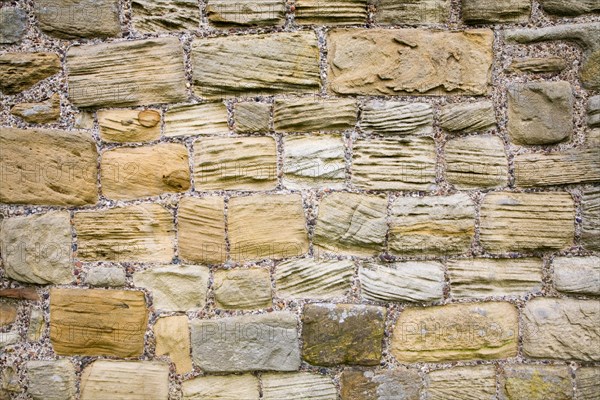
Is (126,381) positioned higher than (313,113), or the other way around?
(313,113)

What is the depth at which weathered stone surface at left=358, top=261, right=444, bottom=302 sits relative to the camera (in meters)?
1.71

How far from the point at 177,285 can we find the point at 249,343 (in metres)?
0.35

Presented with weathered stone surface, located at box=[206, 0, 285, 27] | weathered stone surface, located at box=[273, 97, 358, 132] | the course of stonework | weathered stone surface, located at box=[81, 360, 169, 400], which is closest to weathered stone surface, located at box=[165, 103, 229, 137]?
the course of stonework

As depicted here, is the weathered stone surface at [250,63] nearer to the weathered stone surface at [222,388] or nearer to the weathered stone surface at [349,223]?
the weathered stone surface at [349,223]

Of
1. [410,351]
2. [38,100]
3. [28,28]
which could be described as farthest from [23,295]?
[410,351]

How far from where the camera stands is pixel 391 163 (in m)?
1.72

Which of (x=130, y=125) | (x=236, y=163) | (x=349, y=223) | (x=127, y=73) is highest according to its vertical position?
(x=127, y=73)

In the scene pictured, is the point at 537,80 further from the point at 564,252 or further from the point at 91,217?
the point at 91,217

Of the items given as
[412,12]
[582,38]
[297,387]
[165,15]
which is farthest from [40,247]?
[582,38]

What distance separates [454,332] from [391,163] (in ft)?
2.23

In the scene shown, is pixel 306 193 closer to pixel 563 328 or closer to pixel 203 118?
pixel 203 118

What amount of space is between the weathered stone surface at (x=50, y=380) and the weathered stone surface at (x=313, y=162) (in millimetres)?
1093

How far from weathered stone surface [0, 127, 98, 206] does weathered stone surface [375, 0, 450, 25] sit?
1.21 m

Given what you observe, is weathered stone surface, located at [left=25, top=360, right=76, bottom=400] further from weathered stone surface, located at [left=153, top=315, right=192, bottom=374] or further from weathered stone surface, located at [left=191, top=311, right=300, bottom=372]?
weathered stone surface, located at [left=191, top=311, right=300, bottom=372]
